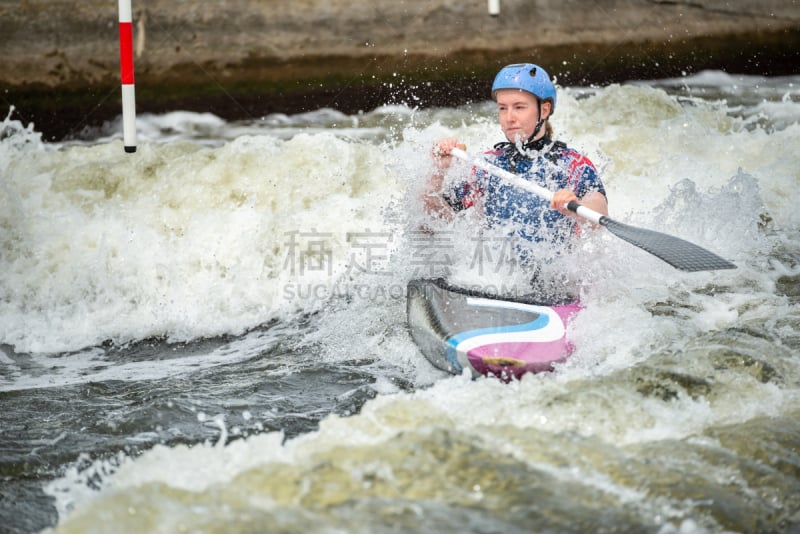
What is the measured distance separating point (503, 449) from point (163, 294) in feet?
10.7

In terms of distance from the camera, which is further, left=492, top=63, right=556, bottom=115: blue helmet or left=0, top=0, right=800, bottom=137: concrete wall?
left=0, top=0, right=800, bottom=137: concrete wall

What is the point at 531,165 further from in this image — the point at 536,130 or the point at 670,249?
the point at 670,249

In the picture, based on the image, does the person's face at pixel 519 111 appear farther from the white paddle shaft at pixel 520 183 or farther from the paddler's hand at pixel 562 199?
the paddler's hand at pixel 562 199

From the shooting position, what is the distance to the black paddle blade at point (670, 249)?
141 inches

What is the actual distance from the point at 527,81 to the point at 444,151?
52 centimetres

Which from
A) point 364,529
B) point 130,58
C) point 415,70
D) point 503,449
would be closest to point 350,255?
point 130,58

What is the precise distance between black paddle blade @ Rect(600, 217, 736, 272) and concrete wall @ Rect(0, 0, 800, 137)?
18.5ft

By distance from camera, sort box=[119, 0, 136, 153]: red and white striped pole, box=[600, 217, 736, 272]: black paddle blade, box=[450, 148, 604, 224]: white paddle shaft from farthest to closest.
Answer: box=[119, 0, 136, 153]: red and white striped pole → box=[450, 148, 604, 224]: white paddle shaft → box=[600, 217, 736, 272]: black paddle blade

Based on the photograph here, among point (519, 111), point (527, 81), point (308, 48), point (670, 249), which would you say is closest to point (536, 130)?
point (519, 111)

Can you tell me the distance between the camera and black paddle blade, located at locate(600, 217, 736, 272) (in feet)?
11.8

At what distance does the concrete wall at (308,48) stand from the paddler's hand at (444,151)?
5.06m

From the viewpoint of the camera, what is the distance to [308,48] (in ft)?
30.5

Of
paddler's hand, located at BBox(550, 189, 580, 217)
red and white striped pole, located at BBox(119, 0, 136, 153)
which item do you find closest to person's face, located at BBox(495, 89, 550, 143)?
paddler's hand, located at BBox(550, 189, 580, 217)

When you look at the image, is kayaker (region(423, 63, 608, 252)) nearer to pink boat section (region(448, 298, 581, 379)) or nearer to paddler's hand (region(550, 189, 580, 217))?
paddler's hand (region(550, 189, 580, 217))
